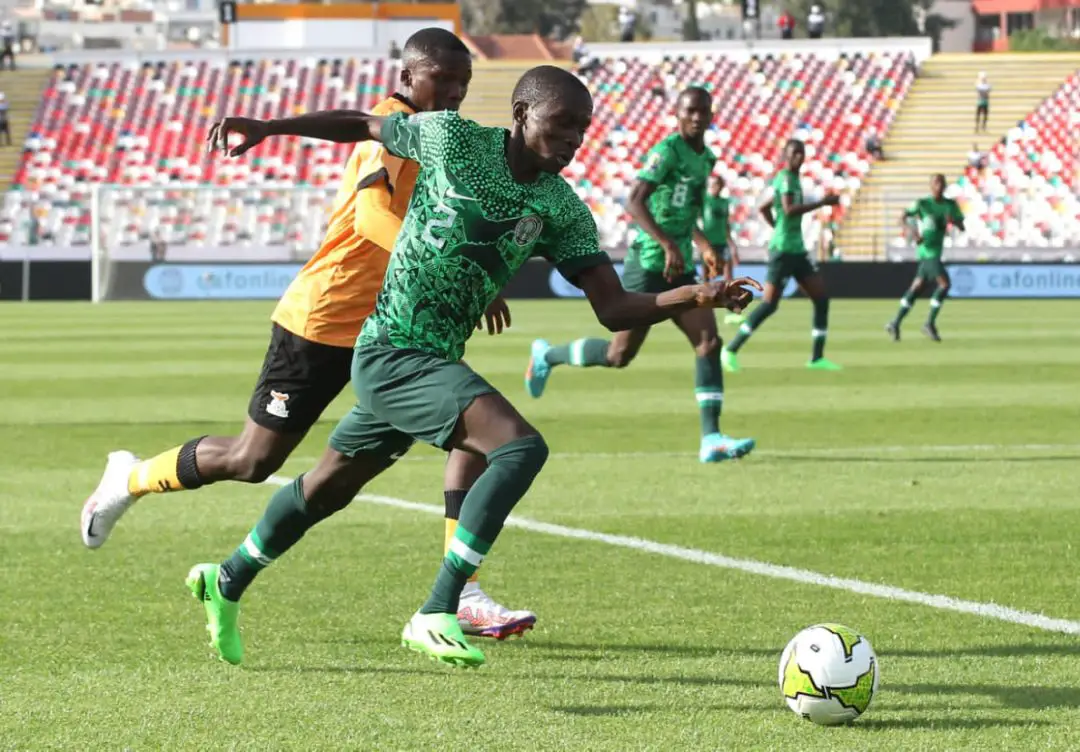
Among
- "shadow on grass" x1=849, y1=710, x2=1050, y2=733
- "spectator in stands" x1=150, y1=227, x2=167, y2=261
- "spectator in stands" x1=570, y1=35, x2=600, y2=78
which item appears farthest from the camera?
Answer: "spectator in stands" x1=570, y1=35, x2=600, y2=78

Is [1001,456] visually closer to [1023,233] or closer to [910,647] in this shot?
[910,647]

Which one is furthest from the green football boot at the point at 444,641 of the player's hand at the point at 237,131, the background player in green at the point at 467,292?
the player's hand at the point at 237,131

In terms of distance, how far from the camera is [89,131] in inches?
2050

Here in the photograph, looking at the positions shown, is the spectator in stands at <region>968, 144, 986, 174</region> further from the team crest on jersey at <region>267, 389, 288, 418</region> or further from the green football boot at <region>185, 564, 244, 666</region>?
the green football boot at <region>185, 564, 244, 666</region>

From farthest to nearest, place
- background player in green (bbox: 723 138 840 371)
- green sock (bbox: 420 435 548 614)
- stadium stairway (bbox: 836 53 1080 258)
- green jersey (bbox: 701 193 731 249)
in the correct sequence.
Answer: stadium stairway (bbox: 836 53 1080 258) → green jersey (bbox: 701 193 731 249) → background player in green (bbox: 723 138 840 371) → green sock (bbox: 420 435 548 614)

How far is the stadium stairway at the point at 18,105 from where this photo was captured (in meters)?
50.5

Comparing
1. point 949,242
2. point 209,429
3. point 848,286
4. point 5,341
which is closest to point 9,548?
point 209,429

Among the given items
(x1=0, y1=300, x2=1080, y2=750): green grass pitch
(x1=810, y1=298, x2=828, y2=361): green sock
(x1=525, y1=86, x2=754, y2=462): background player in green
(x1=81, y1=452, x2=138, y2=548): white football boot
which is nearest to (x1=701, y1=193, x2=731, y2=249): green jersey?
(x1=810, y1=298, x2=828, y2=361): green sock

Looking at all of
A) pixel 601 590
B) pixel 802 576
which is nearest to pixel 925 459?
pixel 802 576

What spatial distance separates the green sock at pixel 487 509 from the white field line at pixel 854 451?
6682 mm

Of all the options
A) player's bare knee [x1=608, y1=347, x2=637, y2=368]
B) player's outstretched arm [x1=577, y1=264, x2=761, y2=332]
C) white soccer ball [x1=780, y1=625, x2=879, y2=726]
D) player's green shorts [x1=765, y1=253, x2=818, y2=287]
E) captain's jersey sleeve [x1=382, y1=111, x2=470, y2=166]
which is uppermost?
captain's jersey sleeve [x1=382, y1=111, x2=470, y2=166]

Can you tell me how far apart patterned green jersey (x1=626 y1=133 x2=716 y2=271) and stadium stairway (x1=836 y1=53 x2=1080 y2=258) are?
2907 cm

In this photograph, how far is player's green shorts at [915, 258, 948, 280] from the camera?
23516 millimetres

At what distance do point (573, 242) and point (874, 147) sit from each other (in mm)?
42441
